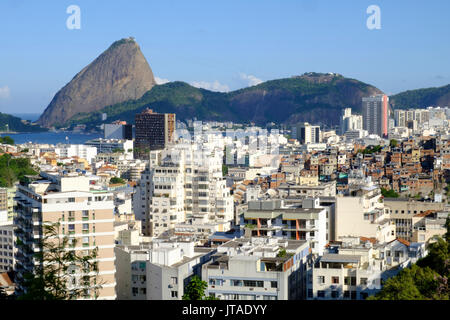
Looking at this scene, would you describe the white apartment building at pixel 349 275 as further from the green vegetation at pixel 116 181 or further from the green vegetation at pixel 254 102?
the green vegetation at pixel 254 102

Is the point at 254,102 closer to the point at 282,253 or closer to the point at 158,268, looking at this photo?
the point at 282,253

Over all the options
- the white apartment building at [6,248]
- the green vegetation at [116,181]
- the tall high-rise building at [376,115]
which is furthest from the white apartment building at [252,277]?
the tall high-rise building at [376,115]

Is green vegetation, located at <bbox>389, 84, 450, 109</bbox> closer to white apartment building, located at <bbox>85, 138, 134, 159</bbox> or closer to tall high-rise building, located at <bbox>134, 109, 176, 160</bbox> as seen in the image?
tall high-rise building, located at <bbox>134, 109, 176, 160</bbox>

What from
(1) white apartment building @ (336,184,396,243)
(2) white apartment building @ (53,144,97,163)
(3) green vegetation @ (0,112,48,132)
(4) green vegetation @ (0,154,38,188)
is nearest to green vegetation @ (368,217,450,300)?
(1) white apartment building @ (336,184,396,243)

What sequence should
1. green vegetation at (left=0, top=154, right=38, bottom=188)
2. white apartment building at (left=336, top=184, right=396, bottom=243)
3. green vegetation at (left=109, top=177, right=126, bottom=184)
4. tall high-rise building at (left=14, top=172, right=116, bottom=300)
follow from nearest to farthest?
tall high-rise building at (left=14, top=172, right=116, bottom=300)
white apartment building at (left=336, top=184, right=396, bottom=243)
green vegetation at (left=0, top=154, right=38, bottom=188)
green vegetation at (left=109, top=177, right=126, bottom=184)

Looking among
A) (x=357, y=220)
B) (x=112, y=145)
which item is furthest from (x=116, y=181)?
(x=112, y=145)
